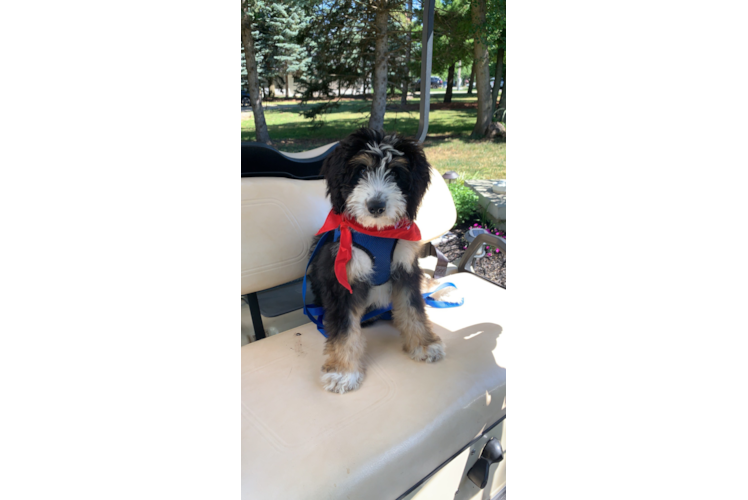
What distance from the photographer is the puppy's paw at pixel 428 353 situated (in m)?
2.01

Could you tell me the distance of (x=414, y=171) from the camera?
1.99 metres

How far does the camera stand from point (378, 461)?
1470mm

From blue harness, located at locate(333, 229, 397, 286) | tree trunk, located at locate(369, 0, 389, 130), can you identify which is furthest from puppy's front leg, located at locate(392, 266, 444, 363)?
tree trunk, located at locate(369, 0, 389, 130)

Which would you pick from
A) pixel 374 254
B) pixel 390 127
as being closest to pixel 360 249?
pixel 374 254

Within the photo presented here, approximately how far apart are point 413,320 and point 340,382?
517 millimetres

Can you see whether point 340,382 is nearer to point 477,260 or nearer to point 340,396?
point 340,396

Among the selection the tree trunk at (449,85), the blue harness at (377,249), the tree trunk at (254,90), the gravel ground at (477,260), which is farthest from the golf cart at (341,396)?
the tree trunk at (449,85)

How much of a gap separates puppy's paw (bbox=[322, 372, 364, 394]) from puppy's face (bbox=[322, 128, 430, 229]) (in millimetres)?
679

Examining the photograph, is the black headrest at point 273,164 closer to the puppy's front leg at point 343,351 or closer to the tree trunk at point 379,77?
the puppy's front leg at point 343,351

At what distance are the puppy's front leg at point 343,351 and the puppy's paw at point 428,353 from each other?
263 mm
